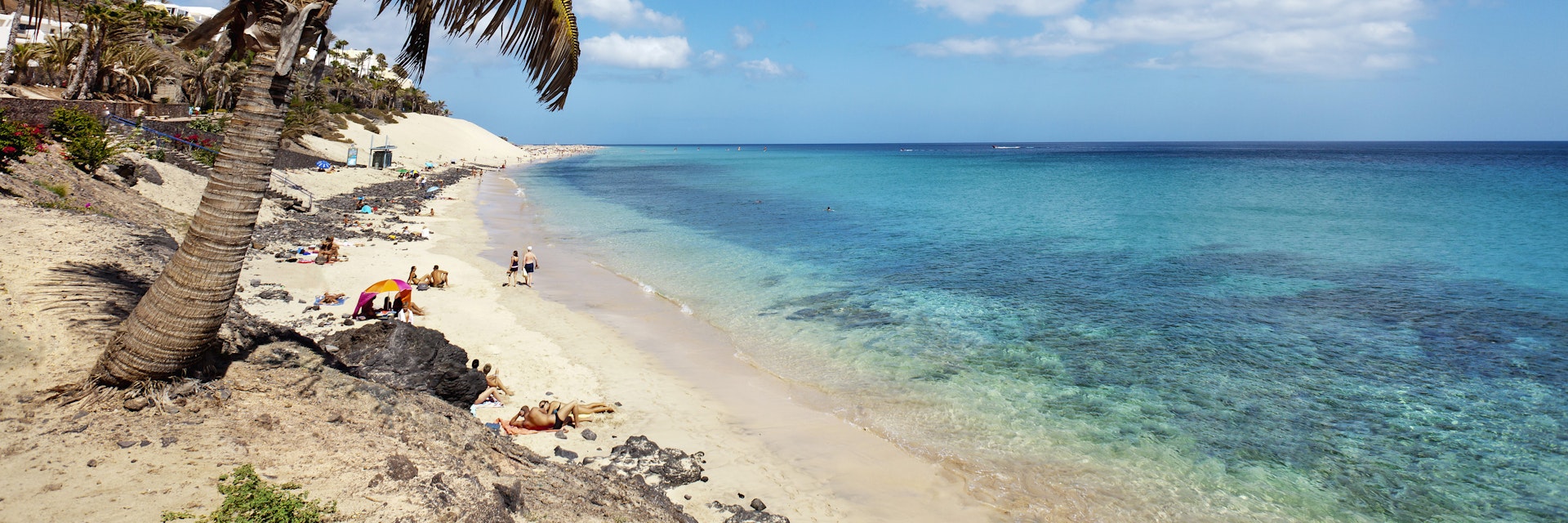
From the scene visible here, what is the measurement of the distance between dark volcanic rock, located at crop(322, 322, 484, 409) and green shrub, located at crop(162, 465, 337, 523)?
414cm

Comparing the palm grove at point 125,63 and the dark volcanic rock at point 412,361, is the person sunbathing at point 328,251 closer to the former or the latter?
the palm grove at point 125,63

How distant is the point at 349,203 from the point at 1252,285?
3314cm

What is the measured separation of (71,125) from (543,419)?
1865 centimetres

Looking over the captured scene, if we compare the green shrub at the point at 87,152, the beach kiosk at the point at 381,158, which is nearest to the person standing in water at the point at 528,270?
the green shrub at the point at 87,152

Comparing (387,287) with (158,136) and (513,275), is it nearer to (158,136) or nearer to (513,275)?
(513,275)

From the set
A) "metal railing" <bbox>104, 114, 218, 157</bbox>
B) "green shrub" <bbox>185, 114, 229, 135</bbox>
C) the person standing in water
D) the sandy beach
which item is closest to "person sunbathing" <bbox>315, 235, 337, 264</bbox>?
the sandy beach

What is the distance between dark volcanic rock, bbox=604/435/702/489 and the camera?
29.0ft

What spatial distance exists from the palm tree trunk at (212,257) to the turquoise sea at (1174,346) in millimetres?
8133

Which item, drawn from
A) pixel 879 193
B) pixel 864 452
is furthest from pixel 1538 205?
pixel 864 452

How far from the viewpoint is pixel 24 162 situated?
602 inches

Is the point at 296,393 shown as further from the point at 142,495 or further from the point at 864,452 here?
the point at 864,452

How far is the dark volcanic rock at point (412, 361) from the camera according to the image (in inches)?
394

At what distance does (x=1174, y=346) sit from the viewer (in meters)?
15.5

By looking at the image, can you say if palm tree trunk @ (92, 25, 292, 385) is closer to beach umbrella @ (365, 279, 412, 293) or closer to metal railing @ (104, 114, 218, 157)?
beach umbrella @ (365, 279, 412, 293)
